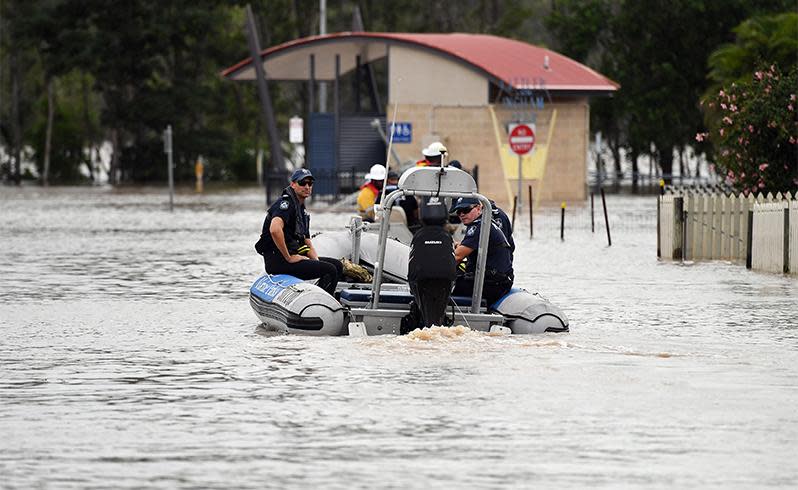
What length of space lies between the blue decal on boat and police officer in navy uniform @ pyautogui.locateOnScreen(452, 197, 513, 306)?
1562 millimetres

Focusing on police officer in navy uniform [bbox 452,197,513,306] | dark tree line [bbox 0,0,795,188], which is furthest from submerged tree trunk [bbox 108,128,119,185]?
police officer in navy uniform [bbox 452,197,513,306]

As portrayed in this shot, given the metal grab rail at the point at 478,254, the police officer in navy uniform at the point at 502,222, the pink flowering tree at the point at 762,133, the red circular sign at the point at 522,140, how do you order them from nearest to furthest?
1. the metal grab rail at the point at 478,254
2. the police officer in navy uniform at the point at 502,222
3. the pink flowering tree at the point at 762,133
4. the red circular sign at the point at 522,140

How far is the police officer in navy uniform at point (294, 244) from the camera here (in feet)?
61.5

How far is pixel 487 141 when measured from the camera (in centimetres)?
6019

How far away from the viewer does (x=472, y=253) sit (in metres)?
17.8

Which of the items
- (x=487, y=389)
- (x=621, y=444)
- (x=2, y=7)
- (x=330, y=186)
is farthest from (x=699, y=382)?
(x=2, y=7)

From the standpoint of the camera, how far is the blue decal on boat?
59.1 feet

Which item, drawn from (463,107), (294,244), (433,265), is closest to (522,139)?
(463,107)

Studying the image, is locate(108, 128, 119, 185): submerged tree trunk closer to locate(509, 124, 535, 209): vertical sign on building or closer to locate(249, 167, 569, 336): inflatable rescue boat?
locate(509, 124, 535, 209): vertical sign on building

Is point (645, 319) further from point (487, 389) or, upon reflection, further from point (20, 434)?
point (20, 434)

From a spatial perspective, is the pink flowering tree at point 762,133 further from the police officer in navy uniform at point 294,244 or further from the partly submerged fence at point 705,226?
the police officer in navy uniform at point 294,244

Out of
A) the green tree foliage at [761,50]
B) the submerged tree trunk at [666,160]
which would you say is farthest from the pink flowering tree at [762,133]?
the submerged tree trunk at [666,160]

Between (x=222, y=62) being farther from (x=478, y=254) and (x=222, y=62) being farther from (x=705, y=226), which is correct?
(x=478, y=254)

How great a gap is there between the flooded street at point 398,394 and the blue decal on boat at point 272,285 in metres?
0.39
